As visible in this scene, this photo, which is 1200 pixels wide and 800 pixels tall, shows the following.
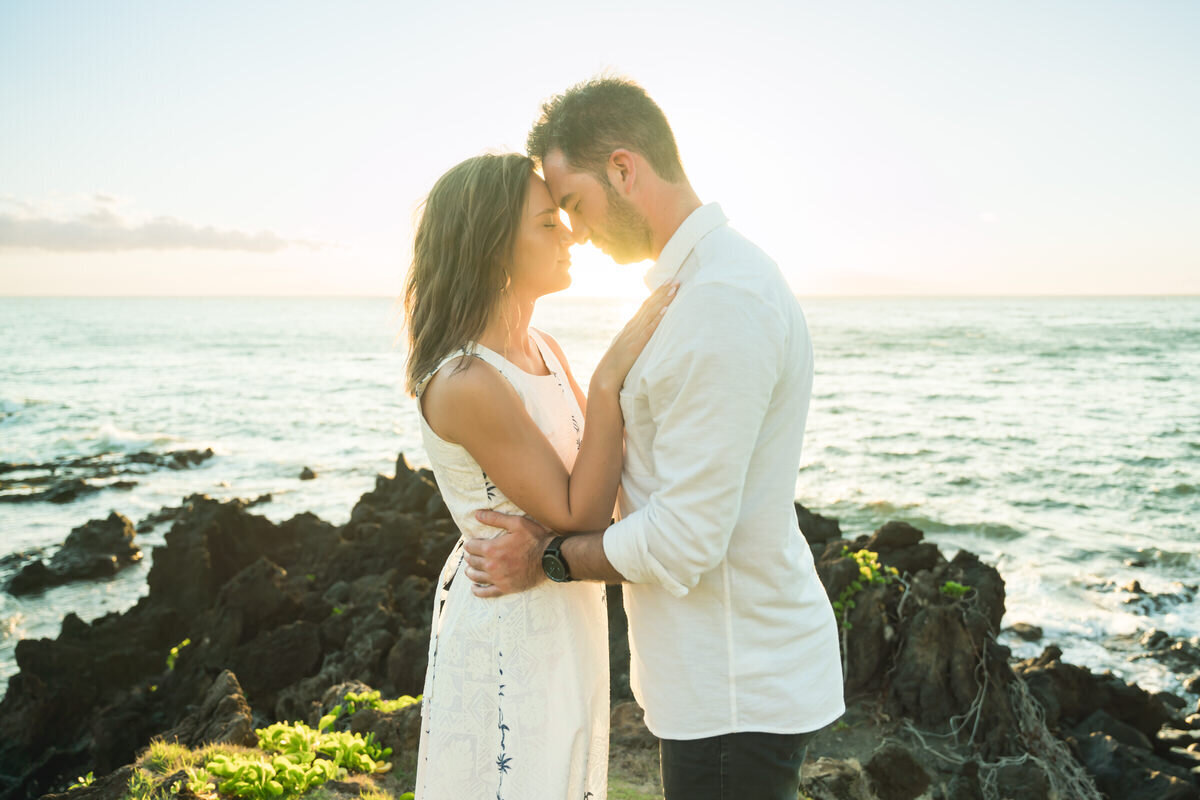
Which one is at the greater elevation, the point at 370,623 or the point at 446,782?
the point at 446,782

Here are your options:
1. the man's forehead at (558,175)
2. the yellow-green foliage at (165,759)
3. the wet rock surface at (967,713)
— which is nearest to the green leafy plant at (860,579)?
the wet rock surface at (967,713)

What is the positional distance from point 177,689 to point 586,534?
7.37 meters

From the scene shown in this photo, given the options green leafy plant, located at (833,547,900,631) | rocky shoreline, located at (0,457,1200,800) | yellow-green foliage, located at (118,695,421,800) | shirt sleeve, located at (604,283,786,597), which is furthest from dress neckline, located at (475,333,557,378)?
green leafy plant, located at (833,547,900,631)

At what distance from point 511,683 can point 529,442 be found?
802mm

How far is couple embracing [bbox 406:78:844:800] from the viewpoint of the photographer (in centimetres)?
221

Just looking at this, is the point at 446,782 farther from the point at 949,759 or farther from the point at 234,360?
the point at 234,360

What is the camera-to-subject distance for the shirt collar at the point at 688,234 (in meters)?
2.49

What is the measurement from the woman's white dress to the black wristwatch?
16 cm

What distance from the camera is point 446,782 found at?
109 inches

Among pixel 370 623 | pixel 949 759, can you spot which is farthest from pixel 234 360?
pixel 949 759

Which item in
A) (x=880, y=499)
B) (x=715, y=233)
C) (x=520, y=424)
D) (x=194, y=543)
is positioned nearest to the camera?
(x=715, y=233)

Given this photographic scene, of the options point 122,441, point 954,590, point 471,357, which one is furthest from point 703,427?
point 122,441

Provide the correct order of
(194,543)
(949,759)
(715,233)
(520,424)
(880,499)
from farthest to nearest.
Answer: (880,499) < (194,543) < (949,759) < (520,424) < (715,233)

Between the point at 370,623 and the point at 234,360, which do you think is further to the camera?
the point at 234,360
